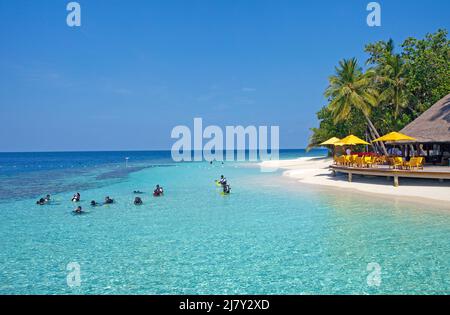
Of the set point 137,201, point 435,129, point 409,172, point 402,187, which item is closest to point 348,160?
point 402,187

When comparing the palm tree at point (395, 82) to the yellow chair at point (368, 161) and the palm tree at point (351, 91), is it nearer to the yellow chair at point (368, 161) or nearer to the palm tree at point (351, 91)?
the palm tree at point (351, 91)

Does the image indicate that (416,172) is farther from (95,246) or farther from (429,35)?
(429,35)

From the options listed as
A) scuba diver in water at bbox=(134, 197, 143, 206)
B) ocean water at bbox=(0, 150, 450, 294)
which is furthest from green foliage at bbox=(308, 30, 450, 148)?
scuba diver in water at bbox=(134, 197, 143, 206)

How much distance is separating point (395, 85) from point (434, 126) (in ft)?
36.7

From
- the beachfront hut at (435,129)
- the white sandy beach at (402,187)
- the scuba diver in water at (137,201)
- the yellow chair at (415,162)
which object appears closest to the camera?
the white sandy beach at (402,187)

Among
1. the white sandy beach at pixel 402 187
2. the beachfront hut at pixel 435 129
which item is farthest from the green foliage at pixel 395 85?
the white sandy beach at pixel 402 187

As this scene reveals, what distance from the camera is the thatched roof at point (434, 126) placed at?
21.7m

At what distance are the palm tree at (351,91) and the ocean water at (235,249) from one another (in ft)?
53.8

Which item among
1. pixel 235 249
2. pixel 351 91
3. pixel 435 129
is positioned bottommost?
pixel 235 249

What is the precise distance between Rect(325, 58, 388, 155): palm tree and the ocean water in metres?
16.4

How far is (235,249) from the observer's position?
982 cm

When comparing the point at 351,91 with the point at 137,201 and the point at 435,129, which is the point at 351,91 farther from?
the point at 137,201
